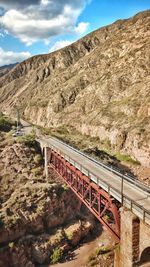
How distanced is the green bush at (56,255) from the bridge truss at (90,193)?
725 centimetres

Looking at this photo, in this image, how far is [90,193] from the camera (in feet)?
107

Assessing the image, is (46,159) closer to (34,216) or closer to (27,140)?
(27,140)

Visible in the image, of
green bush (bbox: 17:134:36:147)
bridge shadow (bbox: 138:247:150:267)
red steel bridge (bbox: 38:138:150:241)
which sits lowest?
bridge shadow (bbox: 138:247:150:267)

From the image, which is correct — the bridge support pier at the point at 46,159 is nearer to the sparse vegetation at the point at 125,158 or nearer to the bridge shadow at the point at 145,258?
the sparse vegetation at the point at 125,158

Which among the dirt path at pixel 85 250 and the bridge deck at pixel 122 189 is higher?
the bridge deck at pixel 122 189

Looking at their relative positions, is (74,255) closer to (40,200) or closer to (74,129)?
(40,200)

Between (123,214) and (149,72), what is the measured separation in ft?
236

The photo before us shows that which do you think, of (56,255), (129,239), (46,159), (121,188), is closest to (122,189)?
(121,188)

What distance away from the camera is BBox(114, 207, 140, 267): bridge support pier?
24078 millimetres

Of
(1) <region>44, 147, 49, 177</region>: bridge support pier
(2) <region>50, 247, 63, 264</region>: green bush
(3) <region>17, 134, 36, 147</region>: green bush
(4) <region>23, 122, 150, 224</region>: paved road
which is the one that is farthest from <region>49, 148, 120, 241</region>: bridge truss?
(3) <region>17, 134, 36, 147</region>: green bush

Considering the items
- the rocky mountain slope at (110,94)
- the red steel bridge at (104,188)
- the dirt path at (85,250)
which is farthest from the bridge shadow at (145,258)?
the rocky mountain slope at (110,94)

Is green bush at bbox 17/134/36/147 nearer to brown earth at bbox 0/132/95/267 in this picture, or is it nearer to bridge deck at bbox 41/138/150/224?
brown earth at bbox 0/132/95/267

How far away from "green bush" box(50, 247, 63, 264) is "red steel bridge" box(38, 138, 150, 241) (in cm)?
780

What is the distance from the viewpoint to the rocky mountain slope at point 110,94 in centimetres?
7188
